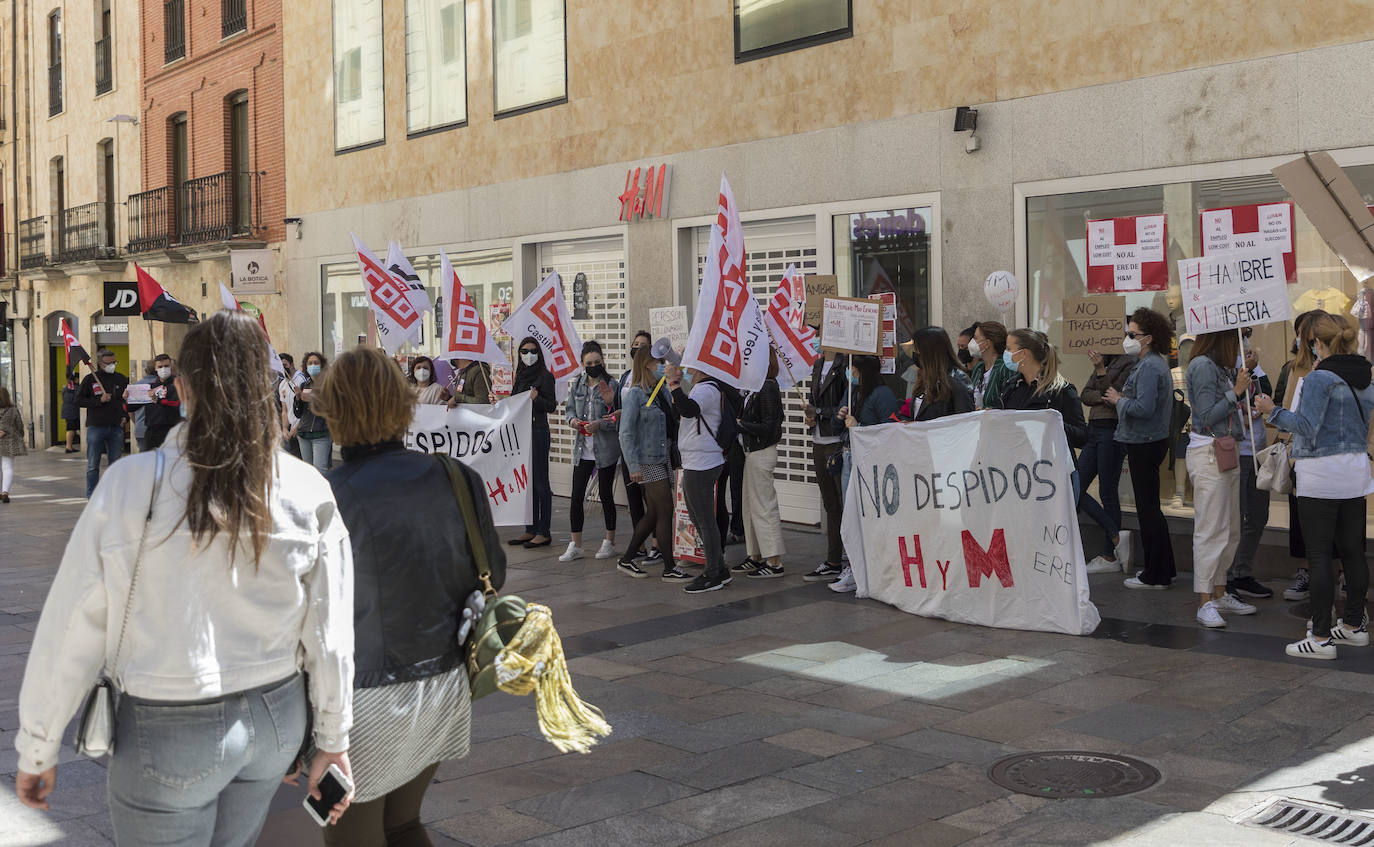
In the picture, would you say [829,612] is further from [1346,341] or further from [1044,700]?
[1346,341]

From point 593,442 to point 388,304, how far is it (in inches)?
122

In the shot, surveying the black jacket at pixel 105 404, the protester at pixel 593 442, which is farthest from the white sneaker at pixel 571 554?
the black jacket at pixel 105 404

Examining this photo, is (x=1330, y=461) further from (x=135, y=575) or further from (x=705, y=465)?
(x=135, y=575)

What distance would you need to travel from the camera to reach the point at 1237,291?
836cm

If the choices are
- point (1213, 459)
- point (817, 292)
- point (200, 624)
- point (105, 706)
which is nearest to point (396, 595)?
point (200, 624)

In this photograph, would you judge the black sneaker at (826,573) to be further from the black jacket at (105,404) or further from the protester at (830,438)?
the black jacket at (105,404)

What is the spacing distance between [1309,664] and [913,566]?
2.62 meters

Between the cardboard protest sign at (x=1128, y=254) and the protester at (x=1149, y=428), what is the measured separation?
1.10m

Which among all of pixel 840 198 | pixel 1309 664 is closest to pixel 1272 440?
pixel 1309 664

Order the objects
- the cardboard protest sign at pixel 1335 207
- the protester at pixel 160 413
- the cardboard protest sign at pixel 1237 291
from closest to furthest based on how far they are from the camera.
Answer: the cardboard protest sign at pixel 1335 207
the cardboard protest sign at pixel 1237 291
the protester at pixel 160 413

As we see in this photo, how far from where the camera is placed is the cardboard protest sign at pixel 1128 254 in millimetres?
10734

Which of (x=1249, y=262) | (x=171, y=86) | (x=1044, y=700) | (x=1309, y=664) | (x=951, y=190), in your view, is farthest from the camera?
(x=171, y=86)

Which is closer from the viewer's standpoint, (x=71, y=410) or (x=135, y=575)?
(x=135, y=575)

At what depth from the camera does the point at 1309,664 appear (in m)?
7.51
